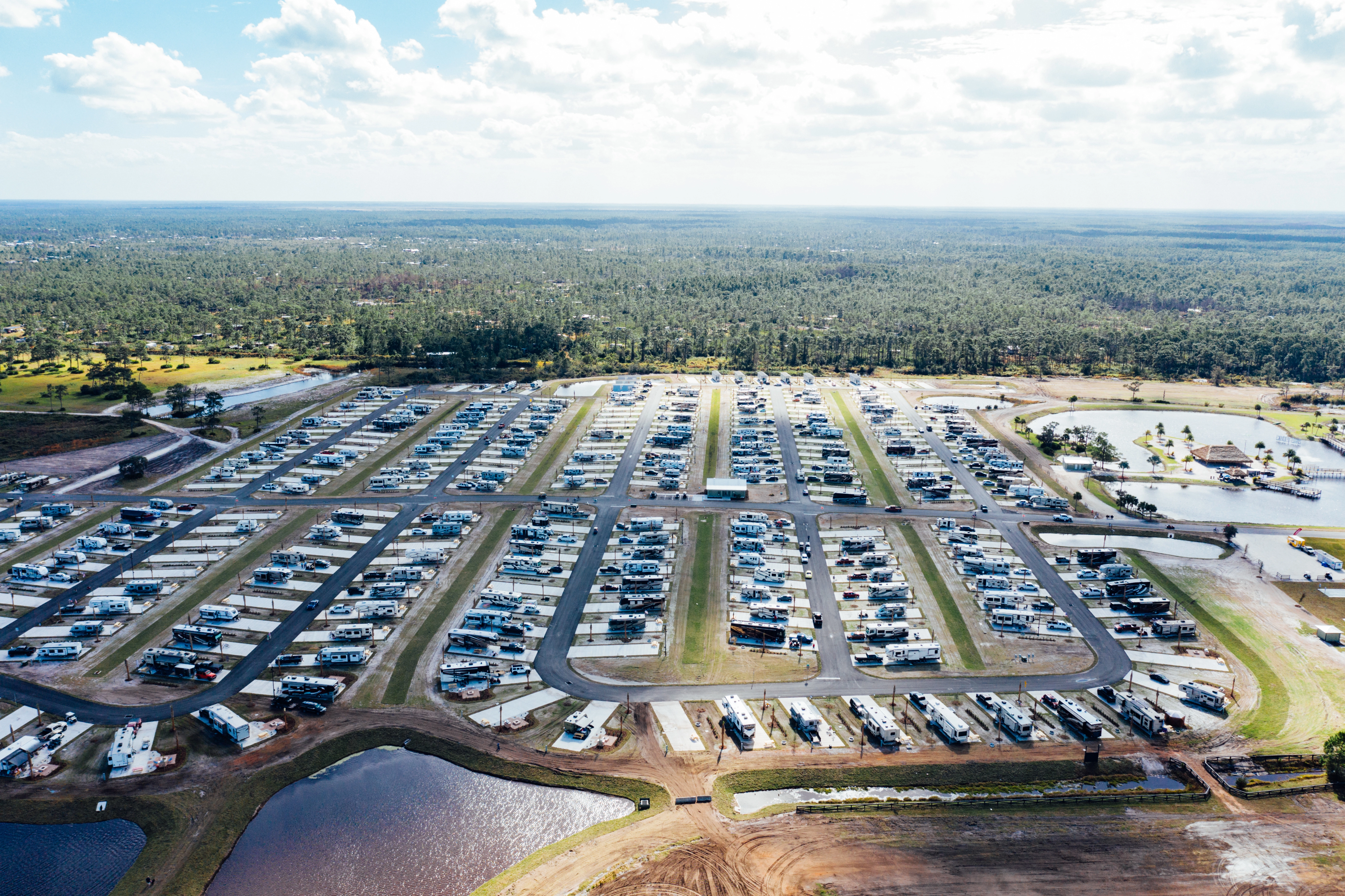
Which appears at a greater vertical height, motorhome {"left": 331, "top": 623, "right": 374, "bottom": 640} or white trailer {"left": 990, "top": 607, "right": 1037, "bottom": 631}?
motorhome {"left": 331, "top": 623, "right": 374, "bottom": 640}

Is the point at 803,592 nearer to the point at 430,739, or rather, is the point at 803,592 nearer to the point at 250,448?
the point at 430,739

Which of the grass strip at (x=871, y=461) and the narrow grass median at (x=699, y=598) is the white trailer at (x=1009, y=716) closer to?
the narrow grass median at (x=699, y=598)

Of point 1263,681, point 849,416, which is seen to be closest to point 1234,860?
point 1263,681

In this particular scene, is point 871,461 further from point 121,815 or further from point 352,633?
point 121,815

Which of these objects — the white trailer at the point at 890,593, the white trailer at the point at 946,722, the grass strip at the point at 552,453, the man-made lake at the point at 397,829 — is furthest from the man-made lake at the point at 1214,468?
the man-made lake at the point at 397,829

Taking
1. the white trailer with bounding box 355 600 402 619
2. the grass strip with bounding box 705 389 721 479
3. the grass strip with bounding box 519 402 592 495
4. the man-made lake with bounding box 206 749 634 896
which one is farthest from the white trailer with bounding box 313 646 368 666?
the grass strip with bounding box 705 389 721 479

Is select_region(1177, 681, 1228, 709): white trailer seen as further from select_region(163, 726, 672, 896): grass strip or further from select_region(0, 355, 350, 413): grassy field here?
select_region(0, 355, 350, 413): grassy field
